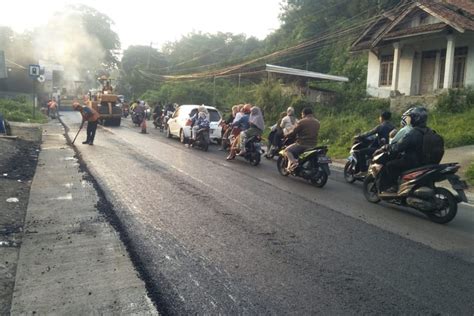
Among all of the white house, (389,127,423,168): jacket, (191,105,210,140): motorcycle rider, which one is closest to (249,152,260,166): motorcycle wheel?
(191,105,210,140): motorcycle rider

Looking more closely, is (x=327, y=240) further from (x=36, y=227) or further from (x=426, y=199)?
(x=36, y=227)

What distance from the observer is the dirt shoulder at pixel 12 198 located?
444 cm

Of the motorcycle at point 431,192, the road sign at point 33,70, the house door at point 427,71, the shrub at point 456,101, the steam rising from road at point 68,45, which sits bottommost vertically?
the motorcycle at point 431,192

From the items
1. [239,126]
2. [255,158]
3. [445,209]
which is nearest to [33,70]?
[239,126]

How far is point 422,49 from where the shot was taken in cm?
2678

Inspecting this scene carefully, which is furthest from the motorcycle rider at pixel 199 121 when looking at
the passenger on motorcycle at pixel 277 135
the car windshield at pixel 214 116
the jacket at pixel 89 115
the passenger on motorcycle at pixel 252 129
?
the jacket at pixel 89 115

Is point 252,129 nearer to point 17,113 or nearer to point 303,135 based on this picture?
point 303,135

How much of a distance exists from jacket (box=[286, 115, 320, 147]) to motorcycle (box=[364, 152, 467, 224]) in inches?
117

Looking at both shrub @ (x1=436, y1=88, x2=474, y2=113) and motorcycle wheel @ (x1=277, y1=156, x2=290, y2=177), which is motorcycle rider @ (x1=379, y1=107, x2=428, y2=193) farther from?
shrub @ (x1=436, y1=88, x2=474, y2=113)

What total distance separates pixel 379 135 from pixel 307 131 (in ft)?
5.55

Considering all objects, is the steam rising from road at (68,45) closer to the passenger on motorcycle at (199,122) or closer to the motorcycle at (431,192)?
the passenger on motorcycle at (199,122)

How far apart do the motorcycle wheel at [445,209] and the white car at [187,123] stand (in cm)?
1174

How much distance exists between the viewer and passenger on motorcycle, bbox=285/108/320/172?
10570 mm

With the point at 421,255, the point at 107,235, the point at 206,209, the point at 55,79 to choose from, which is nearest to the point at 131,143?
the point at 206,209
